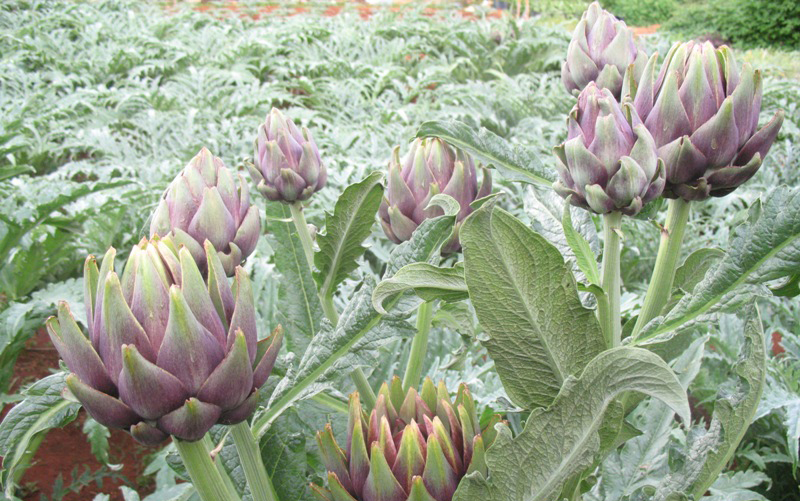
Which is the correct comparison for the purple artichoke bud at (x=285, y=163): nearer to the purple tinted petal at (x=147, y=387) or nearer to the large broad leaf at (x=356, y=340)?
the large broad leaf at (x=356, y=340)

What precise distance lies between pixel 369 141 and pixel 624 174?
208 cm

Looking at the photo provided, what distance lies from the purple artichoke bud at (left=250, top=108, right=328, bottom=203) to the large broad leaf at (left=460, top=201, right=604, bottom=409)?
29cm

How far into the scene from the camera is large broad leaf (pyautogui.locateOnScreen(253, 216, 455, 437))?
0.41m

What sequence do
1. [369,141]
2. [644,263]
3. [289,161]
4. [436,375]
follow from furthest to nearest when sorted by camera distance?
[369,141]
[644,263]
[436,375]
[289,161]

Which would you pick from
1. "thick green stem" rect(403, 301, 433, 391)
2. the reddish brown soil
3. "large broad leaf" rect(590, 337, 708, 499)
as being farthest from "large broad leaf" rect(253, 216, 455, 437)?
the reddish brown soil

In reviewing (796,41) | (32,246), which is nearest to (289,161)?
(32,246)

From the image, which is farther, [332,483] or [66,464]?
[66,464]

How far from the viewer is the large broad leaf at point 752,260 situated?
0.36 metres

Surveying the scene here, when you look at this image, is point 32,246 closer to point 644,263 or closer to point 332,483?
point 332,483

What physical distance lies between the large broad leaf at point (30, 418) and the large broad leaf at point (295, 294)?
0.16 metres

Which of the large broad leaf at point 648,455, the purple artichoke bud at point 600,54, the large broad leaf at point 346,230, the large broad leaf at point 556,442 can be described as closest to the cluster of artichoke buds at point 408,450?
the large broad leaf at point 556,442

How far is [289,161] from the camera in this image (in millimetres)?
618

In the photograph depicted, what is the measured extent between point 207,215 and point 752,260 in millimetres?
337

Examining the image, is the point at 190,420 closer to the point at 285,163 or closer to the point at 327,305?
the point at 327,305
